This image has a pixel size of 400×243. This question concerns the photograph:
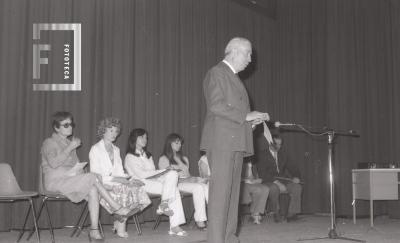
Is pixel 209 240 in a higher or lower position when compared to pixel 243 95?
lower

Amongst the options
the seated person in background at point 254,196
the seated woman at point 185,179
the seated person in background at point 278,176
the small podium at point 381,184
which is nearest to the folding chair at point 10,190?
the seated woman at point 185,179

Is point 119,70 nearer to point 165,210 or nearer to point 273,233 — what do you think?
point 165,210

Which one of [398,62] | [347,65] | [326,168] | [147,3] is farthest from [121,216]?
[398,62]

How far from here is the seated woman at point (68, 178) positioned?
478cm

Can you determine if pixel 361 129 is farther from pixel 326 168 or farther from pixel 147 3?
pixel 147 3

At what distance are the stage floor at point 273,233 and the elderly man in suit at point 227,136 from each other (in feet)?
4.69

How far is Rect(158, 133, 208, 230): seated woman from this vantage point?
18.7ft

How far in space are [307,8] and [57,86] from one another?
13.7 feet

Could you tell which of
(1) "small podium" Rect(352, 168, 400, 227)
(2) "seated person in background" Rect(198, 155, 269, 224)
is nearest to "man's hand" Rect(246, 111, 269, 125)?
(2) "seated person in background" Rect(198, 155, 269, 224)

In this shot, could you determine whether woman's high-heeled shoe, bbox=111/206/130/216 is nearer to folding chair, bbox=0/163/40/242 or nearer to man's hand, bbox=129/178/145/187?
man's hand, bbox=129/178/145/187

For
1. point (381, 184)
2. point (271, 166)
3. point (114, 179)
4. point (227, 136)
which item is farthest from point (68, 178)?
point (381, 184)

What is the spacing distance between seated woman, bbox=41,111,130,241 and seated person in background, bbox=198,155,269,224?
1.89 meters

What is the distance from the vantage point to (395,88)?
297 inches

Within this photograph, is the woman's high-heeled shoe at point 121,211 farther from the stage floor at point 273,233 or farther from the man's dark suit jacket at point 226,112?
the man's dark suit jacket at point 226,112
